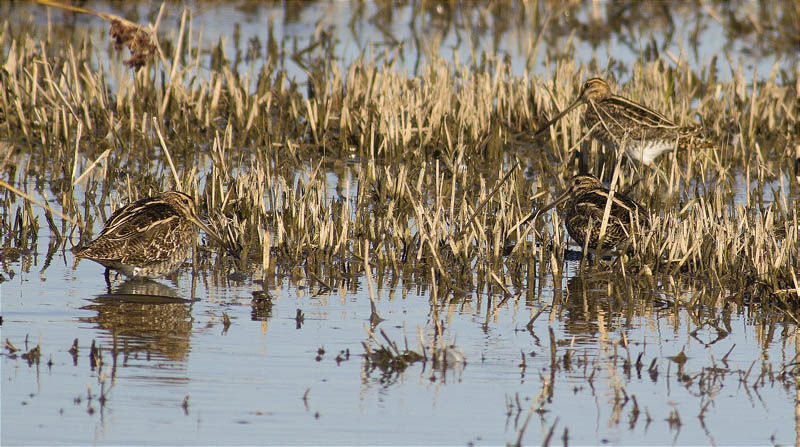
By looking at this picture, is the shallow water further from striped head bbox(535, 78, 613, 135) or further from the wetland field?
striped head bbox(535, 78, 613, 135)

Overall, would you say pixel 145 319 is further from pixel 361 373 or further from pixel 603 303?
pixel 603 303

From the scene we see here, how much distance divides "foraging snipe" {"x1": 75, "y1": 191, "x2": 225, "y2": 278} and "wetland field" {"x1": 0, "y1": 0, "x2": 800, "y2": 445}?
12 centimetres

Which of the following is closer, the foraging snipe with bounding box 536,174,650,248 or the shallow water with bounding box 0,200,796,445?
the shallow water with bounding box 0,200,796,445

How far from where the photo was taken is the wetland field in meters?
4.43

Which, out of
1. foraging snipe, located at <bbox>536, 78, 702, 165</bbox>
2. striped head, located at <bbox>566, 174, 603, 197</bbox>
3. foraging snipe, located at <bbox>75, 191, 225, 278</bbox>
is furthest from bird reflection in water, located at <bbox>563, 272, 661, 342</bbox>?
foraging snipe, located at <bbox>536, 78, 702, 165</bbox>

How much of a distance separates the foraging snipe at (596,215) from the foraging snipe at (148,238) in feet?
6.32

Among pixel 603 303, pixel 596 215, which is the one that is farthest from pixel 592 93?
pixel 603 303

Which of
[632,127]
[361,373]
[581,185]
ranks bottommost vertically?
[361,373]

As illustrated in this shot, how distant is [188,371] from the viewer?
4.83 metres

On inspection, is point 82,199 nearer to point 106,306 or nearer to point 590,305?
point 106,306

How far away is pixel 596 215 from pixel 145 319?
269 cm

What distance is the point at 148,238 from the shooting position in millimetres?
6363

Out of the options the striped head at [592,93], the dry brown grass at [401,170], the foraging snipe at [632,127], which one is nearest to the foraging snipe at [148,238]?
the dry brown grass at [401,170]

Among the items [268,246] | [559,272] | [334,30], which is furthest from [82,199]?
[334,30]
